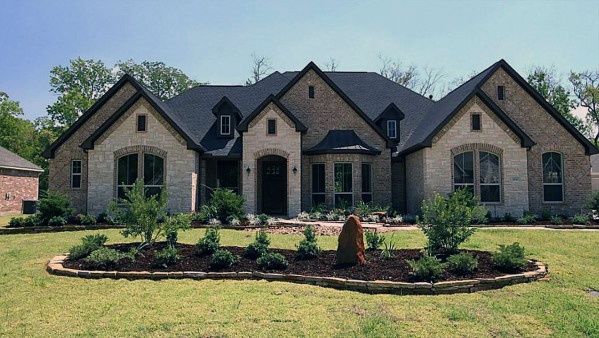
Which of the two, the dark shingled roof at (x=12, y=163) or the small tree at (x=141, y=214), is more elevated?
the dark shingled roof at (x=12, y=163)

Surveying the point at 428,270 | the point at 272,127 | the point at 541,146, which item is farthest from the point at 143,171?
the point at 541,146

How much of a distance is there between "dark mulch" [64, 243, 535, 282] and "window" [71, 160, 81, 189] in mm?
14656

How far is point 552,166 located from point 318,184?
11579mm

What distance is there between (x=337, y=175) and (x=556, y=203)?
10.7 m

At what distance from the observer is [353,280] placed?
8.61 metres

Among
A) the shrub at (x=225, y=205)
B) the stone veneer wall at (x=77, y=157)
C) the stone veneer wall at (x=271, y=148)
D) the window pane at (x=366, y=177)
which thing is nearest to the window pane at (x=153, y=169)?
the stone veneer wall at (x=271, y=148)

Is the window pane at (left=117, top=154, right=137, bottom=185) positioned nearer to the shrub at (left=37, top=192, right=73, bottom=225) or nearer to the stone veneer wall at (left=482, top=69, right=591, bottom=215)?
the shrub at (left=37, top=192, right=73, bottom=225)

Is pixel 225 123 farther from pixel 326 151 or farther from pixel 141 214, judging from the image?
pixel 141 214

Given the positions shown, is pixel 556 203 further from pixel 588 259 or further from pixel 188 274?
pixel 188 274

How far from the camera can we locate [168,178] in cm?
2164

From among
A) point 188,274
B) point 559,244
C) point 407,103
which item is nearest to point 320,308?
point 188,274

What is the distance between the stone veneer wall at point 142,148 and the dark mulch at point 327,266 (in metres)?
10.4

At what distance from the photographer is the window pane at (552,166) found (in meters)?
23.3

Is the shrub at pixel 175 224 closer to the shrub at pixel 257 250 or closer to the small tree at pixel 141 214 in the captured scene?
the small tree at pixel 141 214
